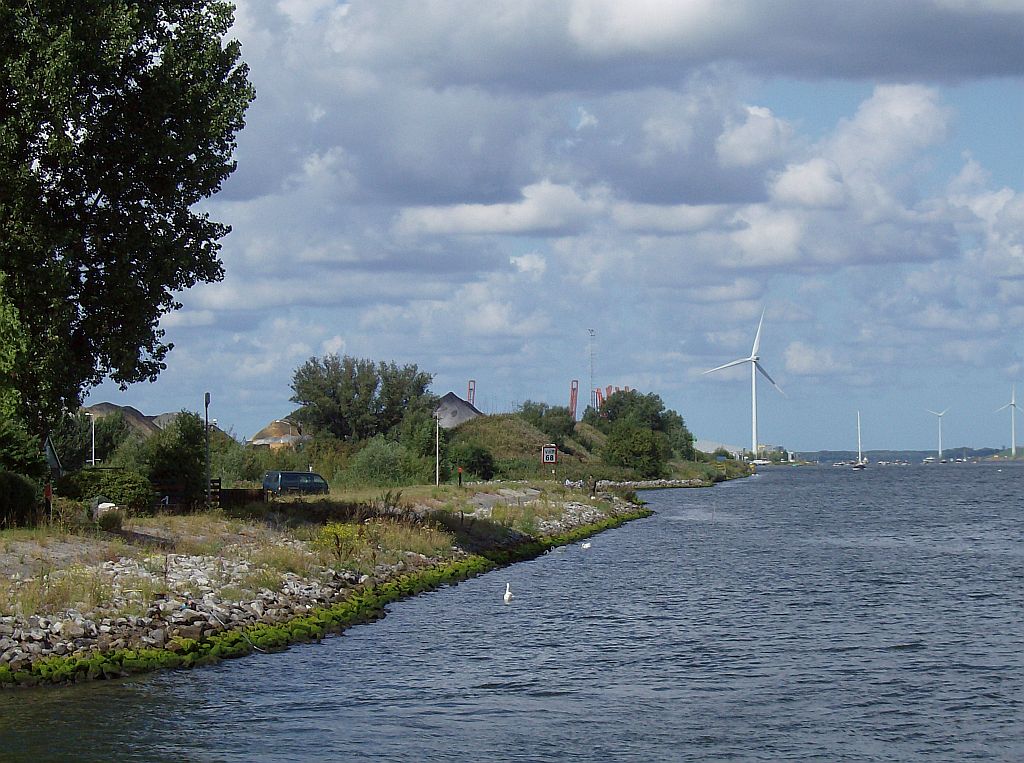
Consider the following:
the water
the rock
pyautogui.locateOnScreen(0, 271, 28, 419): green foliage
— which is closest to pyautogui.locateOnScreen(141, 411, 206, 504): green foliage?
the water

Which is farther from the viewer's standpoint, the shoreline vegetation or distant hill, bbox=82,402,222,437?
distant hill, bbox=82,402,222,437

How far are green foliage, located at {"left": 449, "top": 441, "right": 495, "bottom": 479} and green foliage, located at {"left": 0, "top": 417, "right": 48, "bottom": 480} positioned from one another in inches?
2263

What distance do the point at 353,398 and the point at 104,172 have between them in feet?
269

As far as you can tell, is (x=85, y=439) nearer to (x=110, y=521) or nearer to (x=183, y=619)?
(x=110, y=521)

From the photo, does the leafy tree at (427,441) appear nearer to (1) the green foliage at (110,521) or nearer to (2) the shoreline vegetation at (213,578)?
(2) the shoreline vegetation at (213,578)

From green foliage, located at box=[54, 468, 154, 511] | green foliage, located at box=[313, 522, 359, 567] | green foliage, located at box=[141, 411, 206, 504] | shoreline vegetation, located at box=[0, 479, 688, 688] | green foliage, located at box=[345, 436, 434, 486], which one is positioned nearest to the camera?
shoreline vegetation, located at box=[0, 479, 688, 688]

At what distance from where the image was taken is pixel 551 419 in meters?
168

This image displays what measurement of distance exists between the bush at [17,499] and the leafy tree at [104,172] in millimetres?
2258

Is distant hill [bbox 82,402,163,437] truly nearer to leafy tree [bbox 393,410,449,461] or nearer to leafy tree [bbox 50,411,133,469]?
leafy tree [bbox 50,411,133,469]

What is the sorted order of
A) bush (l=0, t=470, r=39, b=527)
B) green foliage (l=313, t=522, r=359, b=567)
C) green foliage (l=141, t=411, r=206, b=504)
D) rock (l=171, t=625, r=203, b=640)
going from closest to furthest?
rock (l=171, t=625, r=203, b=640) < bush (l=0, t=470, r=39, b=527) < green foliage (l=313, t=522, r=359, b=567) < green foliage (l=141, t=411, r=206, b=504)

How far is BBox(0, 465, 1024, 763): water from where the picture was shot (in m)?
19.4

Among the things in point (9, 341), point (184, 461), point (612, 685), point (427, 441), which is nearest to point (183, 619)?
point (612, 685)

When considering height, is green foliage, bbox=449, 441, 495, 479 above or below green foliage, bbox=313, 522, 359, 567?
above

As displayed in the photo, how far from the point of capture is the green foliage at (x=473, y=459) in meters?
97.5
